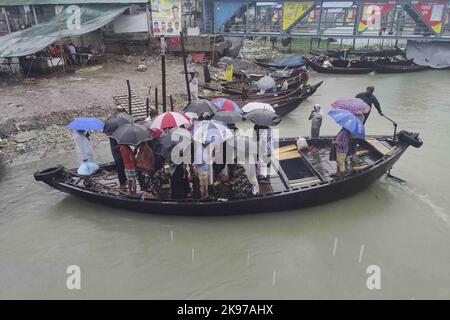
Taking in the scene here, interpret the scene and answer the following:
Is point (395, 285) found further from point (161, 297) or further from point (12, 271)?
point (12, 271)

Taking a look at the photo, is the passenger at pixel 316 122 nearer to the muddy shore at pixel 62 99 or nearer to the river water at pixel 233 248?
the river water at pixel 233 248

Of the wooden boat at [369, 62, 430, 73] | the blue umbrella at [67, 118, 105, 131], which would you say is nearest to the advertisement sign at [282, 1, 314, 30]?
the wooden boat at [369, 62, 430, 73]

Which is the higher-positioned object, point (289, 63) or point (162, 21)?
point (162, 21)

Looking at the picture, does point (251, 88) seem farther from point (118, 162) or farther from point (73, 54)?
point (73, 54)

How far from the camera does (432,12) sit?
2202 cm

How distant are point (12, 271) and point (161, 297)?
104 inches

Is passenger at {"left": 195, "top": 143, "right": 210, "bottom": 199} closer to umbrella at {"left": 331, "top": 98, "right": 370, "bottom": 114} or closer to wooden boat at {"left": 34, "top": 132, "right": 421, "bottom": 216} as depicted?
wooden boat at {"left": 34, "top": 132, "right": 421, "bottom": 216}

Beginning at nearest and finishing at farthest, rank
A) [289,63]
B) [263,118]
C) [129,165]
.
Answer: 1. [129,165]
2. [263,118]
3. [289,63]

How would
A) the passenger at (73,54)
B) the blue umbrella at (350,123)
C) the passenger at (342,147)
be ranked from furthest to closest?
the passenger at (73,54), the passenger at (342,147), the blue umbrella at (350,123)

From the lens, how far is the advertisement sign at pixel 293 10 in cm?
2353

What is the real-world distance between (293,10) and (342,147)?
20.2 metres

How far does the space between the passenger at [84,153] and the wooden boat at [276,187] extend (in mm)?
196

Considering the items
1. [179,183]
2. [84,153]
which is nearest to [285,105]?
[179,183]

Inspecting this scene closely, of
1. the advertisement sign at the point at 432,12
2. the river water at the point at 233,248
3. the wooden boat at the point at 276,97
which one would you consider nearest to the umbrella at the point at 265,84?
the wooden boat at the point at 276,97
